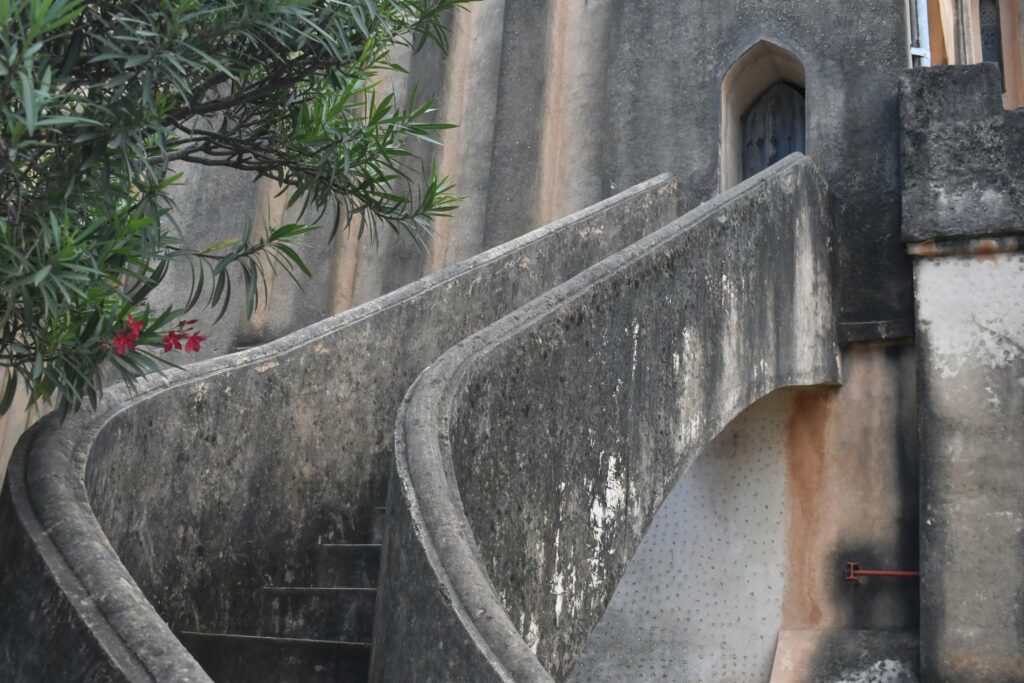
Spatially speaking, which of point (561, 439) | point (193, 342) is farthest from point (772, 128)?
point (193, 342)

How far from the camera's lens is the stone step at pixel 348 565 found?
545cm

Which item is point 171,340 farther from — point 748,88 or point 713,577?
point 748,88

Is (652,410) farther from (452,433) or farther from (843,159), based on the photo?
(843,159)

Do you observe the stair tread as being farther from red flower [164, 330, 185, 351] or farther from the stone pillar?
the stone pillar

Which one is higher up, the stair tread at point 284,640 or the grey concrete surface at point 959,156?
the grey concrete surface at point 959,156

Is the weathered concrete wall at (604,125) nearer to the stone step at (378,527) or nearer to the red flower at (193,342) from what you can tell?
the stone step at (378,527)

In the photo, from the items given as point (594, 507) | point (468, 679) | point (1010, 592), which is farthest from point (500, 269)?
point (468, 679)

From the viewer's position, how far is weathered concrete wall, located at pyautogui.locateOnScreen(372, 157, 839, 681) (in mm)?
3732

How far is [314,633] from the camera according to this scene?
16.4ft

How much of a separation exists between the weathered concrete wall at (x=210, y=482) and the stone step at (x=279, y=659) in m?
0.44

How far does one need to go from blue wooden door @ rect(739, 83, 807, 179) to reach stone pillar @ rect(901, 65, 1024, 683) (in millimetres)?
1643

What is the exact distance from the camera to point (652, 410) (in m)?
5.79

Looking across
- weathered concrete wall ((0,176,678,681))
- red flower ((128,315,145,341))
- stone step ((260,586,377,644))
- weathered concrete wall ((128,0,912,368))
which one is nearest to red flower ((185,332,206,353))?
red flower ((128,315,145,341))

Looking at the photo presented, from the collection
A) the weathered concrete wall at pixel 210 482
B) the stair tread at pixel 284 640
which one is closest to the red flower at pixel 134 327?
the weathered concrete wall at pixel 210 482
